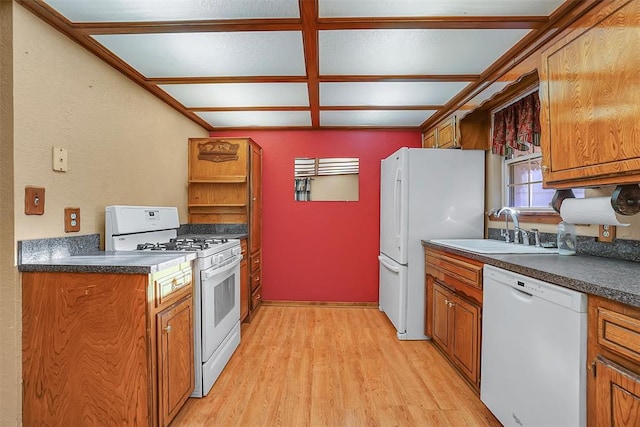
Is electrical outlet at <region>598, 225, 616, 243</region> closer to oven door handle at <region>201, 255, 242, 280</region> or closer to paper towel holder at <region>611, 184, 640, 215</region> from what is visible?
paper towel holder at <region>611, 184, 640, 215</region>

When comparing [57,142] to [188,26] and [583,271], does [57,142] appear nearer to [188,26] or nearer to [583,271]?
[188,26]

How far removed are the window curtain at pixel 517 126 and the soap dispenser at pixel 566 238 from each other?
27.4 inches

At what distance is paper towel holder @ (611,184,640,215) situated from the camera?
4.86ft

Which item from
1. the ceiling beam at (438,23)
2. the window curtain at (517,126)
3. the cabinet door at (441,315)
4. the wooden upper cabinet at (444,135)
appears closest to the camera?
the ceiling beam at (438,23)


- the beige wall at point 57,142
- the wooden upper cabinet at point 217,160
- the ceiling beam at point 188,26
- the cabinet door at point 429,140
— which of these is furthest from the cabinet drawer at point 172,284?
the cabinet door at point 429,140

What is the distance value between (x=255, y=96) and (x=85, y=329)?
2.12 meters

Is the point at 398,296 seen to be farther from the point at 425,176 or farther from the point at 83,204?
the point at 83,204

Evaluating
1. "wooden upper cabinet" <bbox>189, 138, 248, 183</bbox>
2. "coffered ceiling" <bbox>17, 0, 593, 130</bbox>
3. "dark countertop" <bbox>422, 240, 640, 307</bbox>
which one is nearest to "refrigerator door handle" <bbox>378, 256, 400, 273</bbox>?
"dark countertop" <bbox>422, 240, 640, 307</bbox>

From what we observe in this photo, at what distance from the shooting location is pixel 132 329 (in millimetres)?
1467

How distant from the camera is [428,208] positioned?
289cm

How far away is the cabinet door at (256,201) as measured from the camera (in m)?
3.46

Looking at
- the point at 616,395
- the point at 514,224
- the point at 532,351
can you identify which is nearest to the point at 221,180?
the point at 514,224

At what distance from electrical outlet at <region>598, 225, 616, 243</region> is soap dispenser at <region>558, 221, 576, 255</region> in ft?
0.45

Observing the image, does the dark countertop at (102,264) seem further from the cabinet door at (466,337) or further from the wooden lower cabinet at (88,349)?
the cabinet door at (466,337)
